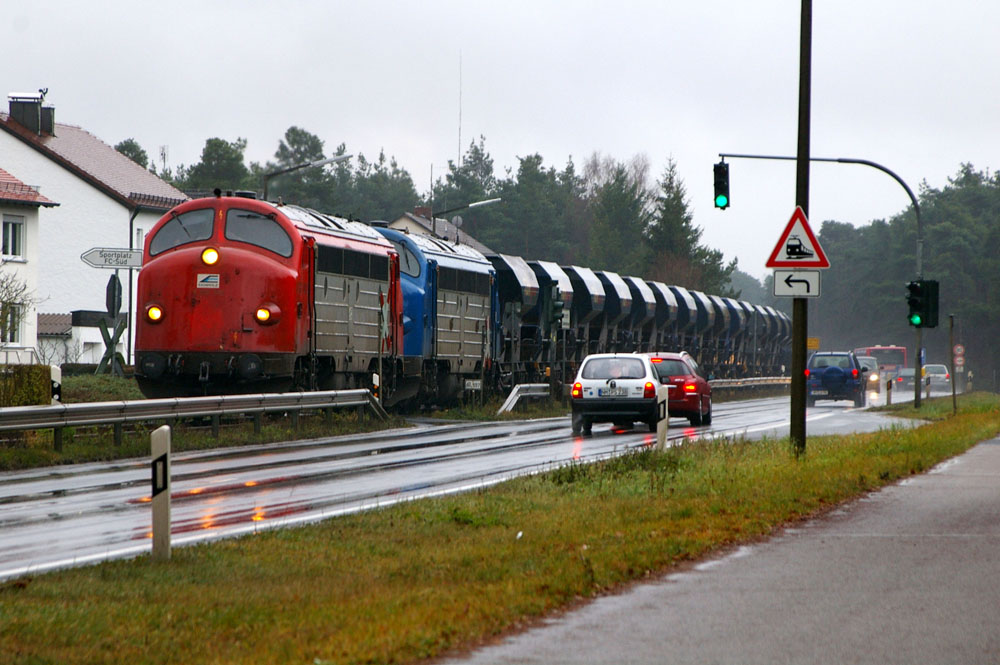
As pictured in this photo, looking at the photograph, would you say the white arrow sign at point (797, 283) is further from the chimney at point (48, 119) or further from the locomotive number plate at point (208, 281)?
the chimney at point (48, 119)

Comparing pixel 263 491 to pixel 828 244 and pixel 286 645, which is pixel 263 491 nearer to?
pixel 286 645

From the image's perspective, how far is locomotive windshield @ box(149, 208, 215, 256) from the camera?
25.5 m

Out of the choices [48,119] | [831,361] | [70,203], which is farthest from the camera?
[48,119]

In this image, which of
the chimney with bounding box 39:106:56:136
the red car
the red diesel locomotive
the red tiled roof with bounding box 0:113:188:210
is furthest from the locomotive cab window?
the chimney with bounding box 39:106:56:136

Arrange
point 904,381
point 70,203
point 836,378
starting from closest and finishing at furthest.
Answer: point 836,378, point 70,203, point 904,381

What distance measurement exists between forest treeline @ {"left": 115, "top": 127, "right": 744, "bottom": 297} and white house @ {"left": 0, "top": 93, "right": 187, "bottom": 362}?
82.9ft

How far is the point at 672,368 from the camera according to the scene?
3123 cm

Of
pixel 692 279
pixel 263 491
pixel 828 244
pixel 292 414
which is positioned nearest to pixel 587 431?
pixel 292 414

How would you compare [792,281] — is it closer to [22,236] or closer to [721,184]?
[721,184]

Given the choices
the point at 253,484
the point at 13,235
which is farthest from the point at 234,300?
the point at 13,235

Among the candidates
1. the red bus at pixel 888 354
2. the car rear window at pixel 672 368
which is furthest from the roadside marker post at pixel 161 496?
the red bus at pixel 888 354

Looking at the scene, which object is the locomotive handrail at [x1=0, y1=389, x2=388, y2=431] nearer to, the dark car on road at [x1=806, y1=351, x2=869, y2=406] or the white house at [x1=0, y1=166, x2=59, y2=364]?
the dark car on road at [x1=806, y1=351, x2=869, y2=406]

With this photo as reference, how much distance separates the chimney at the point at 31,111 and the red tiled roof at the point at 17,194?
1395cm

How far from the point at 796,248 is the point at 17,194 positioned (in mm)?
40184
